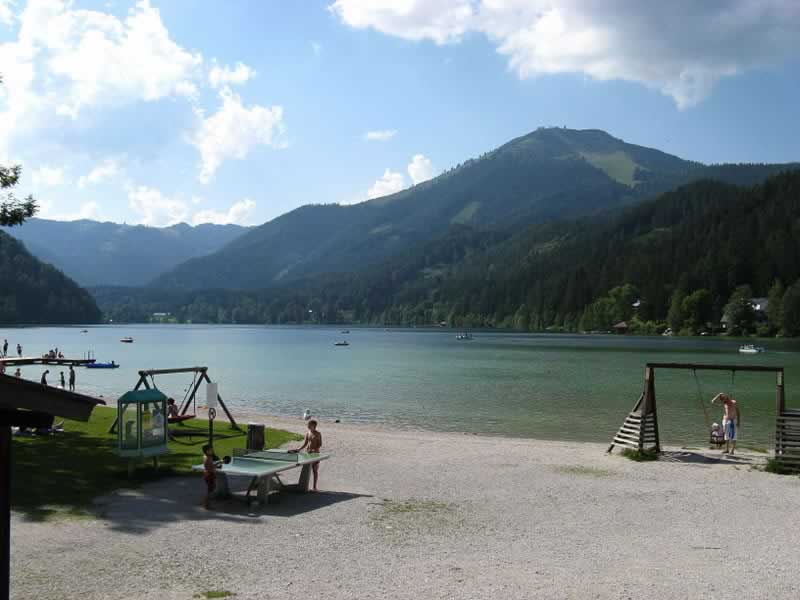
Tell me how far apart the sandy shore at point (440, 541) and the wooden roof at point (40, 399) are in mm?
4084

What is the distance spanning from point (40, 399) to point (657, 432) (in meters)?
23.3

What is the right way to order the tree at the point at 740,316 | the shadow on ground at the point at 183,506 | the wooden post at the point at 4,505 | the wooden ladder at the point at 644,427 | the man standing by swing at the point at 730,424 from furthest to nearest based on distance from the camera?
the tree at the point at 740,316 < the man standing by swing at the point at 730,424 < the wooden ladder at the point at 644,427 < the shadow on ground at the point at 183,506 < the wooden post at the point at 4,505

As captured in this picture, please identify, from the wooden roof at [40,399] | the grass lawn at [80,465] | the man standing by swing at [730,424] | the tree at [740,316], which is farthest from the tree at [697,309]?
the wooden roof at [40,399]

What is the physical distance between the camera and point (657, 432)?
26.2 meters

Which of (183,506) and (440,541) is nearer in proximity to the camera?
(440,541)

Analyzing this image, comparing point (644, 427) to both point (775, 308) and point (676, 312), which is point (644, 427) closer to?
point (775, 308)

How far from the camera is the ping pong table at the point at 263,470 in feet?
55.7

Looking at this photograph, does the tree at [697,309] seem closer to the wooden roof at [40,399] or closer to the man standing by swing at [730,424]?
the man standing by swing at [730,424]

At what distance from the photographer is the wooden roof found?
7.14m

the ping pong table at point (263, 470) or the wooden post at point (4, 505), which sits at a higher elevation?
the wooden post at point (4, 505)

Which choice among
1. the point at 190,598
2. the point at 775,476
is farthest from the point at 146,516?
the point at 775,476

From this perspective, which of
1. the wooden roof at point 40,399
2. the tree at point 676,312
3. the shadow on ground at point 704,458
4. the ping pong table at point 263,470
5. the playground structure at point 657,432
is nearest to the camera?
the wooden roof at point 40,399

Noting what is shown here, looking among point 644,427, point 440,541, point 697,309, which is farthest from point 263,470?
point 697,309

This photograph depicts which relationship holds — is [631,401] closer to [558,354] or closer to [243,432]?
[243,432]
